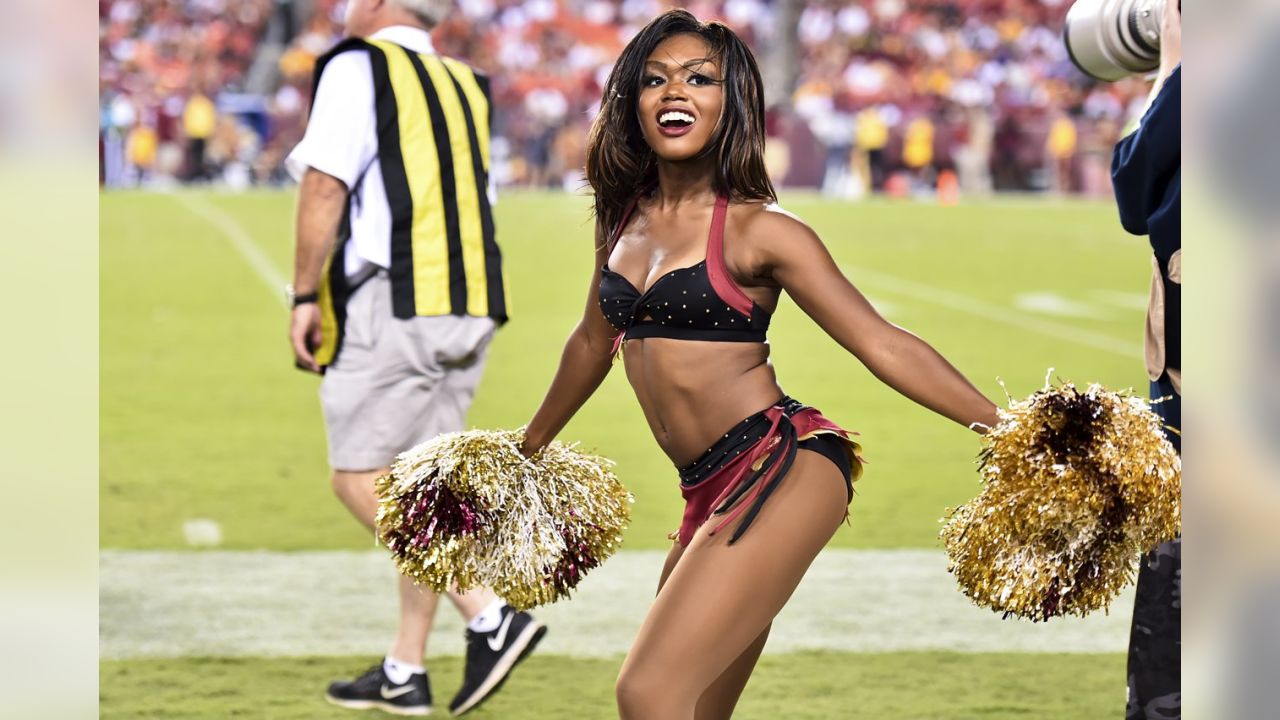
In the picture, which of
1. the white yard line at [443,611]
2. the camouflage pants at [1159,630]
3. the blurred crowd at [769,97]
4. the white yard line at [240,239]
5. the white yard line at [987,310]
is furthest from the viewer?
the blurred crowd at [769,97]

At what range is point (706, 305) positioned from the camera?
2.96 metres

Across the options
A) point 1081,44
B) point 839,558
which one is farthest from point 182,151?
point 1081,44

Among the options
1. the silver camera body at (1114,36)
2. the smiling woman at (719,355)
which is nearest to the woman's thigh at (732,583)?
the smiling woman at (719,355)

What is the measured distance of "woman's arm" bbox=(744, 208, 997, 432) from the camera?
2.89 m

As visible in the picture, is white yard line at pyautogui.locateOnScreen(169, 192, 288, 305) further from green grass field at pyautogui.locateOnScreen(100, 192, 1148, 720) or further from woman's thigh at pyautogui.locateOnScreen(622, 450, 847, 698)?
woman's thigh at pyautogui.locateOnScreen(622, 450, 847, 698)

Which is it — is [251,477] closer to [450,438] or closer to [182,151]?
[450,438]

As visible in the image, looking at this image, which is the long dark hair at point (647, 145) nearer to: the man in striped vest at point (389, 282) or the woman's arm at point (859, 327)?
the woman's arm at point (859, 327)

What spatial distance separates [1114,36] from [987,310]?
9.96 meters

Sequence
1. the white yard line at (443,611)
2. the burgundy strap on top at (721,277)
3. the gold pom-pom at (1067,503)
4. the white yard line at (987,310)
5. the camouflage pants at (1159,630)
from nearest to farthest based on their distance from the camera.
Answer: the gold pom-pom at (1067,503) < the burgundy strap on top at (721,277) < the camouflage pants at (1159,630) < the white yard line at (443,611) < the white yard line at (987,310)

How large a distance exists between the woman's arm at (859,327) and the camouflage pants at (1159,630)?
97 cm

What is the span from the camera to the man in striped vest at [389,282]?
4.46 m

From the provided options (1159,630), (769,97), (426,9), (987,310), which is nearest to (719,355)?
(1159,630)

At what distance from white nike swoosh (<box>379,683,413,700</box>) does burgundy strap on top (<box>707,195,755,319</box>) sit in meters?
1.92

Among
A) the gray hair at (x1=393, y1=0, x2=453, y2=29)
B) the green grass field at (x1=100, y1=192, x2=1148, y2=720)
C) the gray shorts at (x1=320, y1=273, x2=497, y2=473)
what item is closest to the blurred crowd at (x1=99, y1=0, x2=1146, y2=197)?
the green grass field at (x1=100, y1=192, x2=1148, y2=720)
